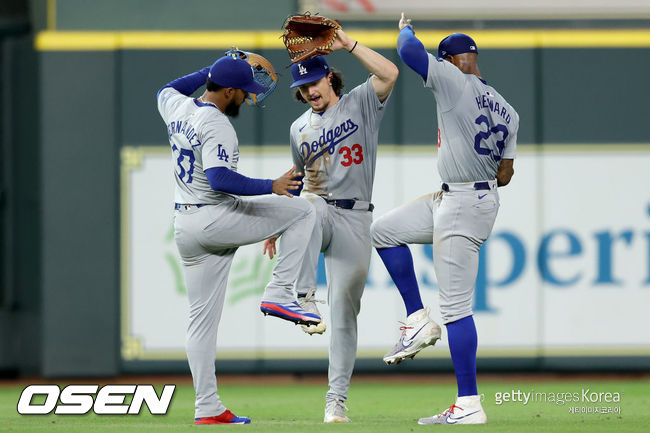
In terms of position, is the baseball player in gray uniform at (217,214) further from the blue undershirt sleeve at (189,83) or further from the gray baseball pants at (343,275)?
the gray baseball pants at (343,275)

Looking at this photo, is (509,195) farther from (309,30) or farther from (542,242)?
(309,30)

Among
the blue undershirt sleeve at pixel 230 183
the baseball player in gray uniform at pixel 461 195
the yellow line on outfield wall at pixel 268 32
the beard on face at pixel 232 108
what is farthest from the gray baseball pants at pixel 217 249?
the yellow line on outfield wall at pixel 268 32

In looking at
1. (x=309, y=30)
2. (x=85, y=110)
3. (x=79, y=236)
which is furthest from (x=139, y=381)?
(x=309, y=30)

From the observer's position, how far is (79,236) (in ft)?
34.0

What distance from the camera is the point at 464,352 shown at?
20.8ft

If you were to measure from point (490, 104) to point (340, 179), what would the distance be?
3.49 feet

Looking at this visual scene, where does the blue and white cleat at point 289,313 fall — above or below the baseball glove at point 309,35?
below

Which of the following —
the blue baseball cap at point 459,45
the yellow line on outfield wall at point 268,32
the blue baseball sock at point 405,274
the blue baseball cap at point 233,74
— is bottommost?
the blue baseball sock at point 405,274

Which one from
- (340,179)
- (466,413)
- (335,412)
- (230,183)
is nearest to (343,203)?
(340,179)

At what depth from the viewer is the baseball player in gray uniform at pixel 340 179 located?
686 centimetres

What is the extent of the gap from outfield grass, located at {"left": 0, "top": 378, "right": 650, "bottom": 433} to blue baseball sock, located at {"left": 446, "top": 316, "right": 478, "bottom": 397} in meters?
0.25

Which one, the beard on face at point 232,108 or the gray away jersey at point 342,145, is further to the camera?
the gray away jersey at point 342,145

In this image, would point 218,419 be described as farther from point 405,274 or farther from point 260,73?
point 260,73

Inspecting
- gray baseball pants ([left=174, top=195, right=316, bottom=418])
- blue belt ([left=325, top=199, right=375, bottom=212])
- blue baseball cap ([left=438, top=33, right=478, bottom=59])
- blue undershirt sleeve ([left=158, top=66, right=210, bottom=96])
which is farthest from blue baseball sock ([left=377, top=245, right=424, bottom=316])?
blue undershirt sleeve ([left=158, top=66, right=210, bottom=96])
